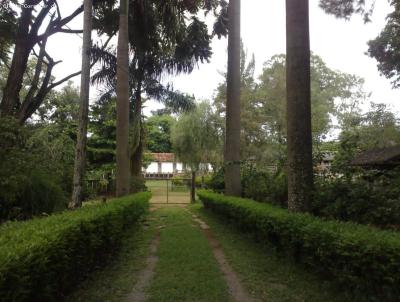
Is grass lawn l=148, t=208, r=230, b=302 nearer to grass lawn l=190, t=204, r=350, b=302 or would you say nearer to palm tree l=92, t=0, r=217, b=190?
grass lawn l=190, t=204, r=350, b=302

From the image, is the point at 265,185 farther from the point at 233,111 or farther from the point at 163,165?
the point at 163,165

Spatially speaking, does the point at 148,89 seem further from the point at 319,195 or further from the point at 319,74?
the point at 319,74

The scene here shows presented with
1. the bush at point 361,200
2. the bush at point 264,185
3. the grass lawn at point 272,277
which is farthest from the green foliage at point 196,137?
the bush at point 361,200

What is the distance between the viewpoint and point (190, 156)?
1442 inches

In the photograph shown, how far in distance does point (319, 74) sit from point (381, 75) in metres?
20.6

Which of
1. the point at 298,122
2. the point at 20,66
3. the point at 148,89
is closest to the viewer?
the point at 298,122

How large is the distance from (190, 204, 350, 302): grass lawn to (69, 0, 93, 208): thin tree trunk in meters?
3.31

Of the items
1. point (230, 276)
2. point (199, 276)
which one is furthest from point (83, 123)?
point (230, 276)

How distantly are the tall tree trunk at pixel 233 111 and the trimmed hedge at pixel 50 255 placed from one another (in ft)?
22.9

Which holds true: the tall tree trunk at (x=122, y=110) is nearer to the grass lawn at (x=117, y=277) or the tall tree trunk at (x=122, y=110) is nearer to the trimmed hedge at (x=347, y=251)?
the grass lawn at (x=117, y=277)

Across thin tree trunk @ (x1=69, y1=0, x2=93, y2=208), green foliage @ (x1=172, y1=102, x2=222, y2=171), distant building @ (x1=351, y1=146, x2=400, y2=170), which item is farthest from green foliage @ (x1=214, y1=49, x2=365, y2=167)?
thin tree trunk @ (x1=69, y1=0, x2=93, y2=208)

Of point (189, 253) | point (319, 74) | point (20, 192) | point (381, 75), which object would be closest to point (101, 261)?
point (189, 253)

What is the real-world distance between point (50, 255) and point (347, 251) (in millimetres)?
2960

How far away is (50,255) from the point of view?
3910 mm
